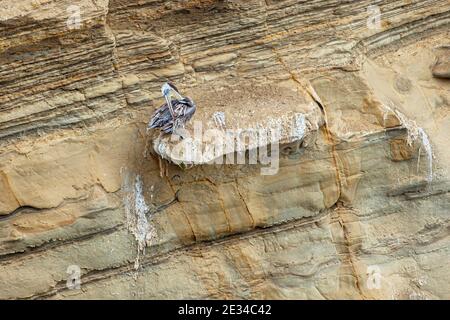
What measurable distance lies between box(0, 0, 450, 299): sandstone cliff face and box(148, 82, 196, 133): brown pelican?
0.20 m

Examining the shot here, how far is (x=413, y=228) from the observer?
6762 millimetres

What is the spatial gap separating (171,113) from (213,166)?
522 mm

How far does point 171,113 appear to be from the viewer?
6039 millimetres

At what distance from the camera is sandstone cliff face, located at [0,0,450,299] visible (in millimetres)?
6137

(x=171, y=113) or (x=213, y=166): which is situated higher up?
(x=171, y=113)

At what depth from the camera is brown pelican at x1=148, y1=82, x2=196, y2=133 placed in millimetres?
6043

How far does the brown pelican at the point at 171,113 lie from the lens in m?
6.04

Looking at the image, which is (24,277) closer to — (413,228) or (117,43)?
(117,43)

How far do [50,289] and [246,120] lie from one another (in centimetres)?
200

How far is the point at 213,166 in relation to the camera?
244 inches

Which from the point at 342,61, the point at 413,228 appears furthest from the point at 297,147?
the point at 413,228

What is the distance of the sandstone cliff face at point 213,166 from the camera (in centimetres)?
614

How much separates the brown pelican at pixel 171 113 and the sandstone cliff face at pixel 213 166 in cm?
20

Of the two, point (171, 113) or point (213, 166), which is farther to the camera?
point (213, 166)
